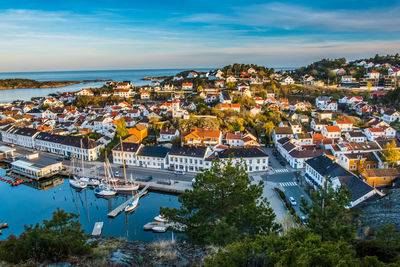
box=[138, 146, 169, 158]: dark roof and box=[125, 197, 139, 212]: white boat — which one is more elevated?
box=[138, 146, 169, 158]: dark roof

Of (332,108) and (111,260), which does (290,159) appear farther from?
(332,108)

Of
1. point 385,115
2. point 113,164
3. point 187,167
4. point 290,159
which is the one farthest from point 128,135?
point 385,115

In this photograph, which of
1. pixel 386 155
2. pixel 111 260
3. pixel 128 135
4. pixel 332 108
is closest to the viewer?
pixel 111 260

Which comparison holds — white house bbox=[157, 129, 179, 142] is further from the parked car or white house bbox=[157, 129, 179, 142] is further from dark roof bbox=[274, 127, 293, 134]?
the parked car

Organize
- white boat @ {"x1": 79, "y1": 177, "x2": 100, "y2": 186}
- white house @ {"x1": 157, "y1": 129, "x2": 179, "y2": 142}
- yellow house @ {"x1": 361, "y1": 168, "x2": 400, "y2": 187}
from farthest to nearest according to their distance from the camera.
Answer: white house @ {"x1": 157, "y1": 129, "x2": 179, "y2": 142}, white boat @ {"x1": 79, "y1": 177, "x2": 100, "y2": 186}, yellow house @ {"x1": 361, "y1": 168, "x2": 400, "y2": 187}

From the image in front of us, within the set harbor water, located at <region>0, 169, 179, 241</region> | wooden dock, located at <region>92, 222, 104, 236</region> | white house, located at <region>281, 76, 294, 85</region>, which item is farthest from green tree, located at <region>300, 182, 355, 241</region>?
white house, located at <region>281, 76, 294, 85</region>

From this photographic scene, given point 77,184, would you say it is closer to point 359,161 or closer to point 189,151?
point 189,151
